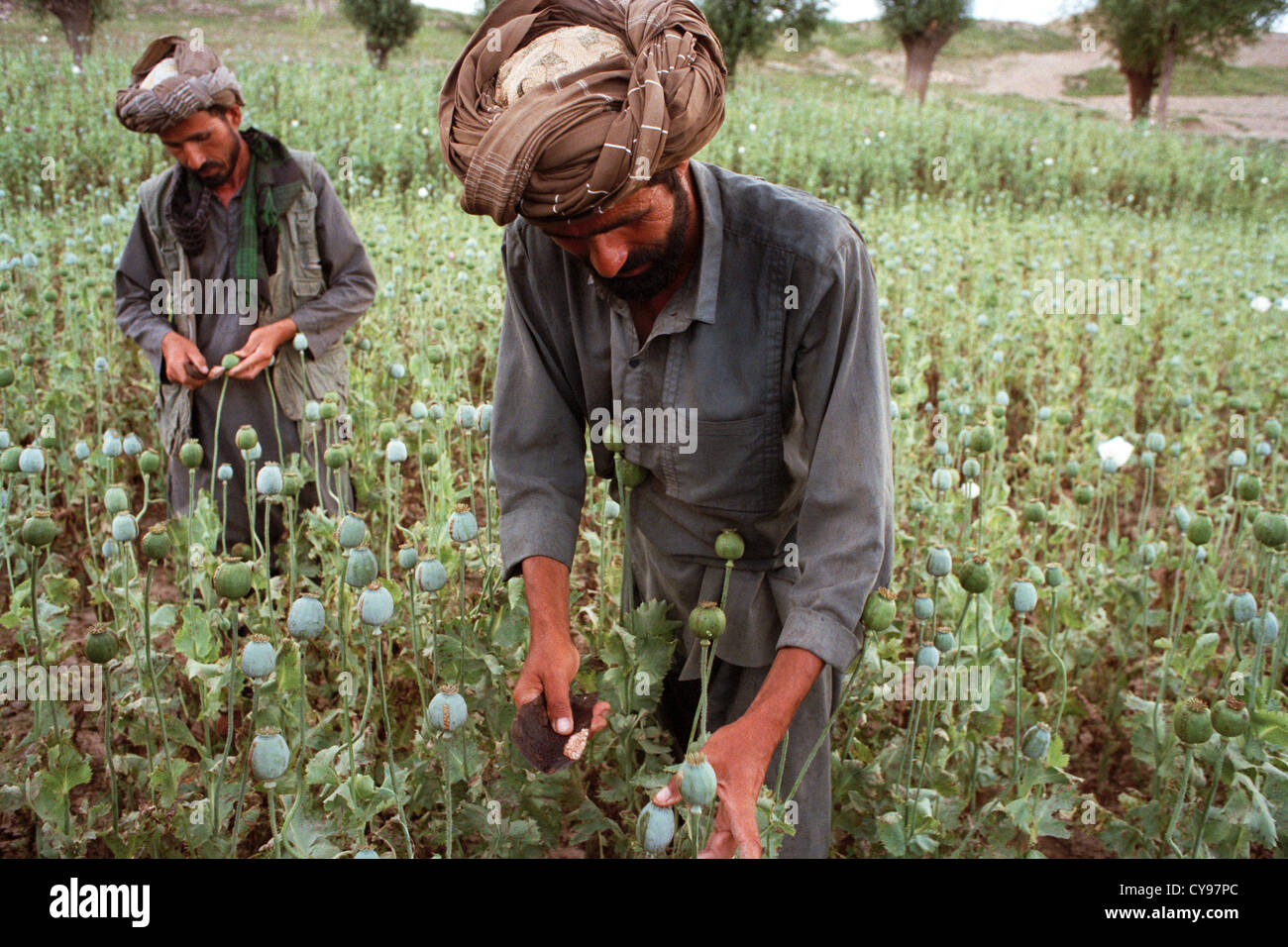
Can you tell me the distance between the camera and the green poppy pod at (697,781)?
3.72ft

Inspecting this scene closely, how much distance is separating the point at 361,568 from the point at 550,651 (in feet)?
1.08

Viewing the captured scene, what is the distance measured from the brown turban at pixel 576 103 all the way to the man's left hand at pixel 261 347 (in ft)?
5.37

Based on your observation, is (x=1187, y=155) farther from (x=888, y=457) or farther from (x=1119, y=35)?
(x=888, y=457)

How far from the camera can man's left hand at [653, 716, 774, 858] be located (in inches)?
49.9

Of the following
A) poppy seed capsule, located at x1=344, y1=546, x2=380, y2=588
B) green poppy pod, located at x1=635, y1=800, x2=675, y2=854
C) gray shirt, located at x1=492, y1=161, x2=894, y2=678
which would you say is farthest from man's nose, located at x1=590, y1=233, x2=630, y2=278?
green poppy pod, located at x1=635, y1=800, x2=675, y2=854

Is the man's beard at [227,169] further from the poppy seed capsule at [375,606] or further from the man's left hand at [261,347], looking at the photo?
the poppy seed capsule at [375,606]

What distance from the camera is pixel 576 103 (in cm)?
130

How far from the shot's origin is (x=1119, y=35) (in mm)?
20859

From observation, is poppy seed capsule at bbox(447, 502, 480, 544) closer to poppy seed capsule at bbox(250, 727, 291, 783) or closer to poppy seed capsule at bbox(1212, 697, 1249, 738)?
poppy seed capsule at bbox(250, 727, 291, 783)

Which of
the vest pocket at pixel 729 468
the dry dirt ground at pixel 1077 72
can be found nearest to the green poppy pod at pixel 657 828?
the vest pocket at pixel 729 468

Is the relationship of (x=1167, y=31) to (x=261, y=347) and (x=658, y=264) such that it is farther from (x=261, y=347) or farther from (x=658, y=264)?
(x=658, y=264)

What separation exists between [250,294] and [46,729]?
1.55 m
